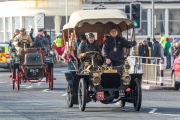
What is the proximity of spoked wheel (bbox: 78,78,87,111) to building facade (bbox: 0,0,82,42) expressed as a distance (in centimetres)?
4100

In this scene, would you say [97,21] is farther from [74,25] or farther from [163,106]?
[163,106]

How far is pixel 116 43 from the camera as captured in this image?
17.2 m

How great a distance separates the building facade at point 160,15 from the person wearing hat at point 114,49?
132ft

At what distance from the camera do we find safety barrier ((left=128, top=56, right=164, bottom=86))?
26.7 meters

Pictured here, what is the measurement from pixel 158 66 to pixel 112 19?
903 cm

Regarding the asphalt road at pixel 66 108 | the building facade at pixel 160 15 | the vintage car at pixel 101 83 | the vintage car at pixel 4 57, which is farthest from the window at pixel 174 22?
the vintage car at pixel 101 83

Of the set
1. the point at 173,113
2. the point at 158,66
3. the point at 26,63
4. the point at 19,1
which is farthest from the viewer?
the point at 19,1

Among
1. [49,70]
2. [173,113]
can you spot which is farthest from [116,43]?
[49,70]

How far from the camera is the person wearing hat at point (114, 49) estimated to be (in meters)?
17.1

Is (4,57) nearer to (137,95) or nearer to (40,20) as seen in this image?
(40,20)

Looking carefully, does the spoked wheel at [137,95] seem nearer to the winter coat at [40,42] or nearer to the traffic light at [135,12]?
the traffic light at [135,12]

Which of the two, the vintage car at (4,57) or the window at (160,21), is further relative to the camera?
the window at (160,21)

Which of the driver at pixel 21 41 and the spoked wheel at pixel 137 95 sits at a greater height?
the driver at pixel 21 41

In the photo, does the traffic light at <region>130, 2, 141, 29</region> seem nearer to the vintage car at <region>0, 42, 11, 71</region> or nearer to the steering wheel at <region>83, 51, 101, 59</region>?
the steering wheel at <region>83, 51, 101, 59</region>
